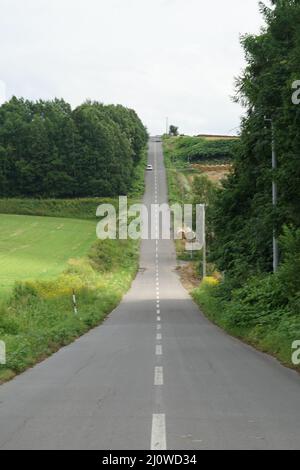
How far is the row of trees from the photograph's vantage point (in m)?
21.8

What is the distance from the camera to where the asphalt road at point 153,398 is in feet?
24.0

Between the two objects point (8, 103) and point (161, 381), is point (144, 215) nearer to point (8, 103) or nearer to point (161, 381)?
point (8, 103)

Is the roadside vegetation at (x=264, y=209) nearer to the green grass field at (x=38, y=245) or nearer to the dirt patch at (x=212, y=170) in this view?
the green grass field at (x=38, y=245)

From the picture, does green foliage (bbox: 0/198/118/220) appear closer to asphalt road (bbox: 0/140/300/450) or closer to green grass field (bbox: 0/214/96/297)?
green grass field (bbox: 0/214/96/297)

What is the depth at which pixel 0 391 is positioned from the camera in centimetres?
1128

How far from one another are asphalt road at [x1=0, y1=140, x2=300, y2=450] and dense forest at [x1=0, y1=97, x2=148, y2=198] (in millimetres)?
84917

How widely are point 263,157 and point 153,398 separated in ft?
68.5

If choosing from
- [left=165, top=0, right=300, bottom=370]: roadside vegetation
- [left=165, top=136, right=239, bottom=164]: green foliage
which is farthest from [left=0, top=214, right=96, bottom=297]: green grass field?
[left=165, top=136, right=239, bottom=164]: green foliage

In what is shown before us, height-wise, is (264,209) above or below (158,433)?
above

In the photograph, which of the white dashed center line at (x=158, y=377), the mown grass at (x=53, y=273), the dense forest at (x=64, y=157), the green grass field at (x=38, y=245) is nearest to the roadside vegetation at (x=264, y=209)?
the white dashed center line at (x=158, y=377)

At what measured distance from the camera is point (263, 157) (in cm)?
2922

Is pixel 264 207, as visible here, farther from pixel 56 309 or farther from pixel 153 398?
pixel 153 398

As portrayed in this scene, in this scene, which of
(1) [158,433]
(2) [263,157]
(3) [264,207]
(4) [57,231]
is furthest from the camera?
(4) [57,231]

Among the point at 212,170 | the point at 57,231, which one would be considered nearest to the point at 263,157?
the point at 57,231
